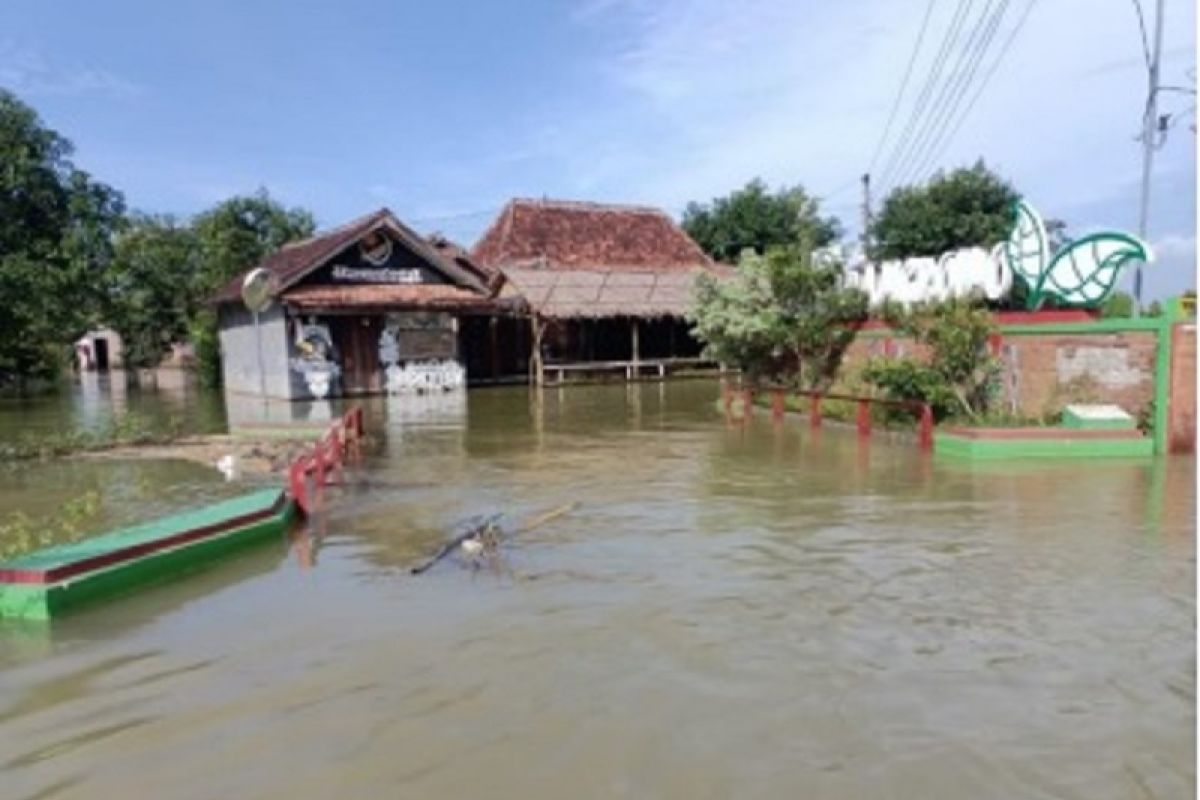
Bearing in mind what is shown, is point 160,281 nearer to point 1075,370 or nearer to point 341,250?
point 341,250

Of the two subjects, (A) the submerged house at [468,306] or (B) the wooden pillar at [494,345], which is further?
(B) the wooden pillar at [494,345]

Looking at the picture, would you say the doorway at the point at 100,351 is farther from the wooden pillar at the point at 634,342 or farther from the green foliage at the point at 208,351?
the wooden pillar at the point at 634,342

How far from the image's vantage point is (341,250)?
28.5 metres

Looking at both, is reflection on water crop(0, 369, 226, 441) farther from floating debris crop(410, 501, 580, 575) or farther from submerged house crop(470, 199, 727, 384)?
floating debris crop(410, 501, 580, 575)

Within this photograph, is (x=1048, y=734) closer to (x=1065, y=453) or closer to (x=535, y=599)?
(x=535, y=599)

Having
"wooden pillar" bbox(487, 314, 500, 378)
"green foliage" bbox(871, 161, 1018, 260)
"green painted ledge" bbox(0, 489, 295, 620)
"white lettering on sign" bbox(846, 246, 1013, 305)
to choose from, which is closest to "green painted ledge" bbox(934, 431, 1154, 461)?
"white lettering on sign" bbox(846, 246, 1013, 305)

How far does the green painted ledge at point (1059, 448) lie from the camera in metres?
14.1

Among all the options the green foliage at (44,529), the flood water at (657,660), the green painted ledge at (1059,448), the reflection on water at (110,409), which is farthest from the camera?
the reflection on water at (110,409)

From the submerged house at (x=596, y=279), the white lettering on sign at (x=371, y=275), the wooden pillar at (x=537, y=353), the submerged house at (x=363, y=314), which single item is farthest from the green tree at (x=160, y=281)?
the wooden pillar at (x=537, y=353)

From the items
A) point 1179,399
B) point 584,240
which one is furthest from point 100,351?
point 1179,399

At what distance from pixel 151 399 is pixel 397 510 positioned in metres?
24.5

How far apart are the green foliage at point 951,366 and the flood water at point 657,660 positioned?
457 cm

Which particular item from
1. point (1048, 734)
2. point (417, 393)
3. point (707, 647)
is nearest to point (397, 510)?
point (707, 647)

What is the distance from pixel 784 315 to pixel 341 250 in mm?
13373
